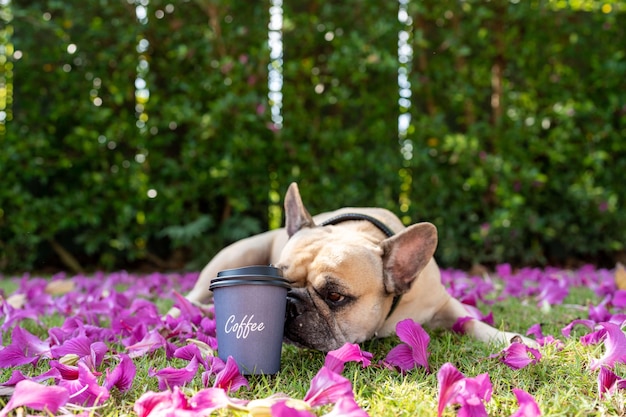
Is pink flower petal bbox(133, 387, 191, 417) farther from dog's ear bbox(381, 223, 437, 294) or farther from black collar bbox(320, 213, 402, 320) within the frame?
black collar bbox(320, 213, 402, 320)

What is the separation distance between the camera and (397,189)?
5.77m

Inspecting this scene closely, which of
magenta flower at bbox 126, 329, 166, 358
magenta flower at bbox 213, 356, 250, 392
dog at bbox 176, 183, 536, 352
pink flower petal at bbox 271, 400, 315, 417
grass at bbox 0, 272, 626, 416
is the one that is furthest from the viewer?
dog at bbox 176, 183, 536, 352

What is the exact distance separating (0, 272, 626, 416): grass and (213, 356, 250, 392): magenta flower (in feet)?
0.12

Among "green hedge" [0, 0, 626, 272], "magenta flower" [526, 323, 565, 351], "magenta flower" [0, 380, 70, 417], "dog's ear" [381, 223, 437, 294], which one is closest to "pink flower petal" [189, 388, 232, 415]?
"magenta flower" [0, 380, 70, 417]

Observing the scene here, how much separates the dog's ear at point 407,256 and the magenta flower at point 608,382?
878 mm

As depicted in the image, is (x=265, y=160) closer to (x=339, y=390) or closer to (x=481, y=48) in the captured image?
(x=481, y=48)

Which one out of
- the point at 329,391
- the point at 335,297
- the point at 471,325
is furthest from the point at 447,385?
the point at 471,325

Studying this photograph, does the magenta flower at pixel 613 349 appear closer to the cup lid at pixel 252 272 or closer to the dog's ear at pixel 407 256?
the dog's ear at pixel 407 256

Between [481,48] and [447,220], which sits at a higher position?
[481,48]

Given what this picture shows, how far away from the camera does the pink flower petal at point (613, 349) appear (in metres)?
1.78

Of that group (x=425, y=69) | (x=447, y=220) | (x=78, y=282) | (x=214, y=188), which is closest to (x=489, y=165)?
(x=447, y=220)

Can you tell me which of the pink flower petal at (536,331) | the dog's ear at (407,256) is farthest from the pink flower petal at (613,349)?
the dog's ear at (407,256)

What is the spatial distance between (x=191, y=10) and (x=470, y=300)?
4.13m

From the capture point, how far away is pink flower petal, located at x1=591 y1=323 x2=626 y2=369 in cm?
178
